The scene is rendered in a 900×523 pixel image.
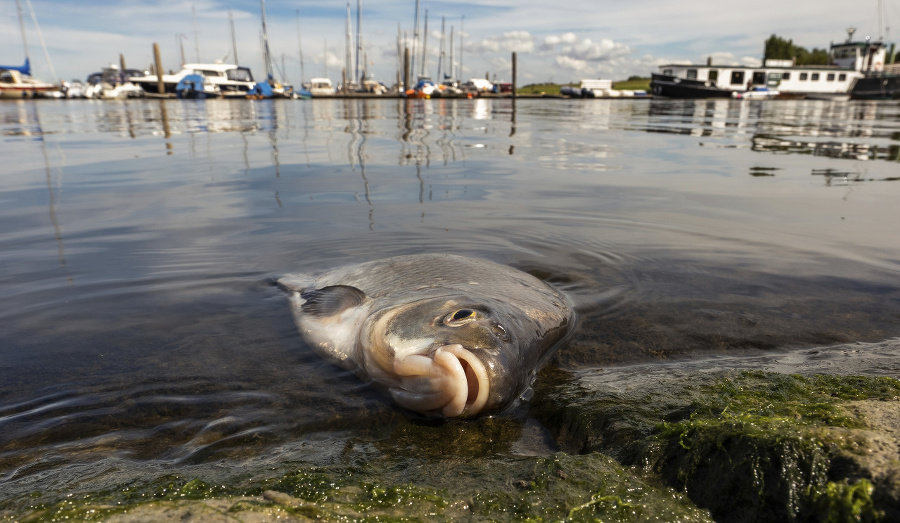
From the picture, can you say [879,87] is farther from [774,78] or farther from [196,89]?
[196,89]

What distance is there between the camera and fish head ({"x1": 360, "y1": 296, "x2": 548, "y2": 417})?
2.37 meters

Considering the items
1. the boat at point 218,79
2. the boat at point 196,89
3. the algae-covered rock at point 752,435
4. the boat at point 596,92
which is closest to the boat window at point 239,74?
the boat at point 218,79

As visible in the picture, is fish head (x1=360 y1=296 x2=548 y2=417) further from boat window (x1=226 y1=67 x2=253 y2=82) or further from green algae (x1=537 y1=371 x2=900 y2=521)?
boat window (x1=226 y1=67 x2=253 y2=82)

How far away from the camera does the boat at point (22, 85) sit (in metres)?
57.3

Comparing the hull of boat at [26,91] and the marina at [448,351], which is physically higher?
the hull of boat at [26,91]

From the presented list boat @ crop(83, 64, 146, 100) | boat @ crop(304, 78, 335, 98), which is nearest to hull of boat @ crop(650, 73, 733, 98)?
boat @ crop(304, 78, 335, 98)

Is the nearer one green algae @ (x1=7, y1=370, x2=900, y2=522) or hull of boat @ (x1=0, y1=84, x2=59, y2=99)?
green algae @ (x1=7, y1=370, x2=900, y2=522)

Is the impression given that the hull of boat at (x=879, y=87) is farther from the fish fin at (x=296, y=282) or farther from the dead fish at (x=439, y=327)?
the fish fin at (x=296, y=282)

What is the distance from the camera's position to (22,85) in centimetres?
5816

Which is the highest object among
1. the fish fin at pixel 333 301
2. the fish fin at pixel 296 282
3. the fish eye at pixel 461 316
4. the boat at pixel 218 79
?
the boat at pixel 218 79

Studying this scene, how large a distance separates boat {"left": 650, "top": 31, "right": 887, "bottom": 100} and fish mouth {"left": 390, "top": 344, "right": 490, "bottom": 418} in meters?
68.0

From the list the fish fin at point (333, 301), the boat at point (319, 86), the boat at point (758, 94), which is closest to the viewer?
the fish fin at point (333, 301)

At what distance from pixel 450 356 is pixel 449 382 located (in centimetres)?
11

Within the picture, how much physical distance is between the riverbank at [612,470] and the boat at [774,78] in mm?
67747
